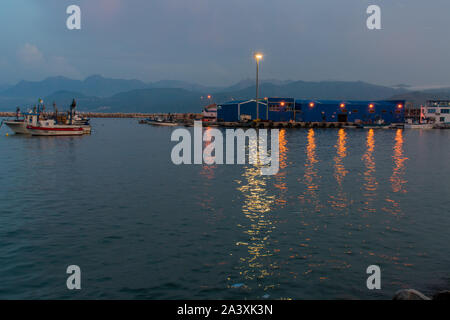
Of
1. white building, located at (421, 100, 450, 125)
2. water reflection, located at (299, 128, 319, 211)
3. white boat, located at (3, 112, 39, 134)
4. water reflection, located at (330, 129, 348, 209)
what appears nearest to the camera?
water reflection, located at (330, 129, 348, 209)

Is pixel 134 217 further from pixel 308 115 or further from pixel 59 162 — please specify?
pixel 308 115

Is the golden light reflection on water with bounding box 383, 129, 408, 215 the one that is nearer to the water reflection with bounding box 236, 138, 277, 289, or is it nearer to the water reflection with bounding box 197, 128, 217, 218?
the water reflection with bounding box 236, 138, 277, 289

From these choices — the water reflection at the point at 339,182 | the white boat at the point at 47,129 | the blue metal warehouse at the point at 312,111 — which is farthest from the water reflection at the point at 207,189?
the blue metal warehouse at the point at 312,111

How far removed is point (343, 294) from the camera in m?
11.6

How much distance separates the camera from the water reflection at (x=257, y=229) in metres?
13.4

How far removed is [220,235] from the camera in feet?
56.3

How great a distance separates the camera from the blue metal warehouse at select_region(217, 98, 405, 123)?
133750mm

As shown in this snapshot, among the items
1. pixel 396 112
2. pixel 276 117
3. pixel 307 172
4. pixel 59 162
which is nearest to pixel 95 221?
pixel 307 172

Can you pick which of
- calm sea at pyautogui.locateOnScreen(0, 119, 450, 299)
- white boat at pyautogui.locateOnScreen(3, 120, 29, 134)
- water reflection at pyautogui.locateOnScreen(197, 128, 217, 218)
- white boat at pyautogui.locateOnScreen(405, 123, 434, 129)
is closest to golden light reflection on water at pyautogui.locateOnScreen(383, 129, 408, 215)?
calm sea at pyautogui.locateOnScreen(0, 119, 450, 299)

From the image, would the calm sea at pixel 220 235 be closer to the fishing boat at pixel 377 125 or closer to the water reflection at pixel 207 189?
the water reflection at pixel 207 189

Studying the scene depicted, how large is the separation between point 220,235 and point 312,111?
12538 cm

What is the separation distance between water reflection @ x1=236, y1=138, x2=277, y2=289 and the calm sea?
0.08 metres

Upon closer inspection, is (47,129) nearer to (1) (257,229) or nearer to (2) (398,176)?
(2) (398,176)

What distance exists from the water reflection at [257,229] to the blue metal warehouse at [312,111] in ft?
341
